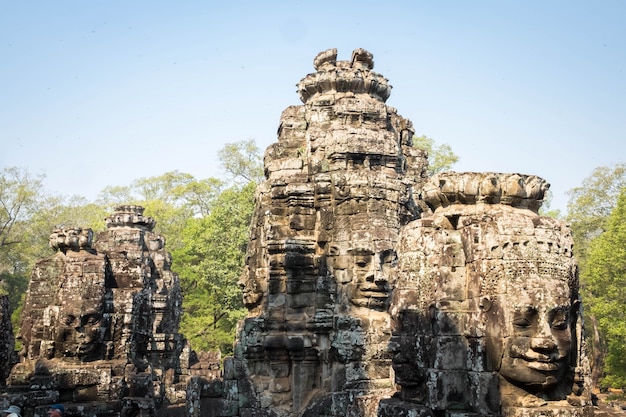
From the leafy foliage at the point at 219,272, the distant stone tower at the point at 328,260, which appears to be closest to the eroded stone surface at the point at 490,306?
the distant stone tower at the point at 328,260

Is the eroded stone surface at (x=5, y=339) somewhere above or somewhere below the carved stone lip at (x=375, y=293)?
below

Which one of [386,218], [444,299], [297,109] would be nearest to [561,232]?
[444,299]

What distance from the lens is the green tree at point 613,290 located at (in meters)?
17.4

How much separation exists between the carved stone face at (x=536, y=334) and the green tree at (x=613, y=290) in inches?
518

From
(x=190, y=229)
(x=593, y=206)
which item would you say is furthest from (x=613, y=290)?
(x=190, y=229)

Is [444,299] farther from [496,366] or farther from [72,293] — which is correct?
[72,293]

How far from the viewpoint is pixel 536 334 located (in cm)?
495

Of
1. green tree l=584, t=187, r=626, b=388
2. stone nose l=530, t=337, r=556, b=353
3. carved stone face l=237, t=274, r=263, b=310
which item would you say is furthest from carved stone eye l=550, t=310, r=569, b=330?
green tree l=584, t=187, r=626, b=388

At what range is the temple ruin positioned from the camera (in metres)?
5.08

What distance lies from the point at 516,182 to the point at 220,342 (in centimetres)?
2247

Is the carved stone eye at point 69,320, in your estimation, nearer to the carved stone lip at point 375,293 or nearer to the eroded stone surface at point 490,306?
the carved stone lip at point 375,293

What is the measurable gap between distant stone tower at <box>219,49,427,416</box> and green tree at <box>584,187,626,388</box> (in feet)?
32.2

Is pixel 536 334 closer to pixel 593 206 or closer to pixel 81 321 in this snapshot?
pixel 81 321

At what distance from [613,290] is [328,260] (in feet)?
37.4
